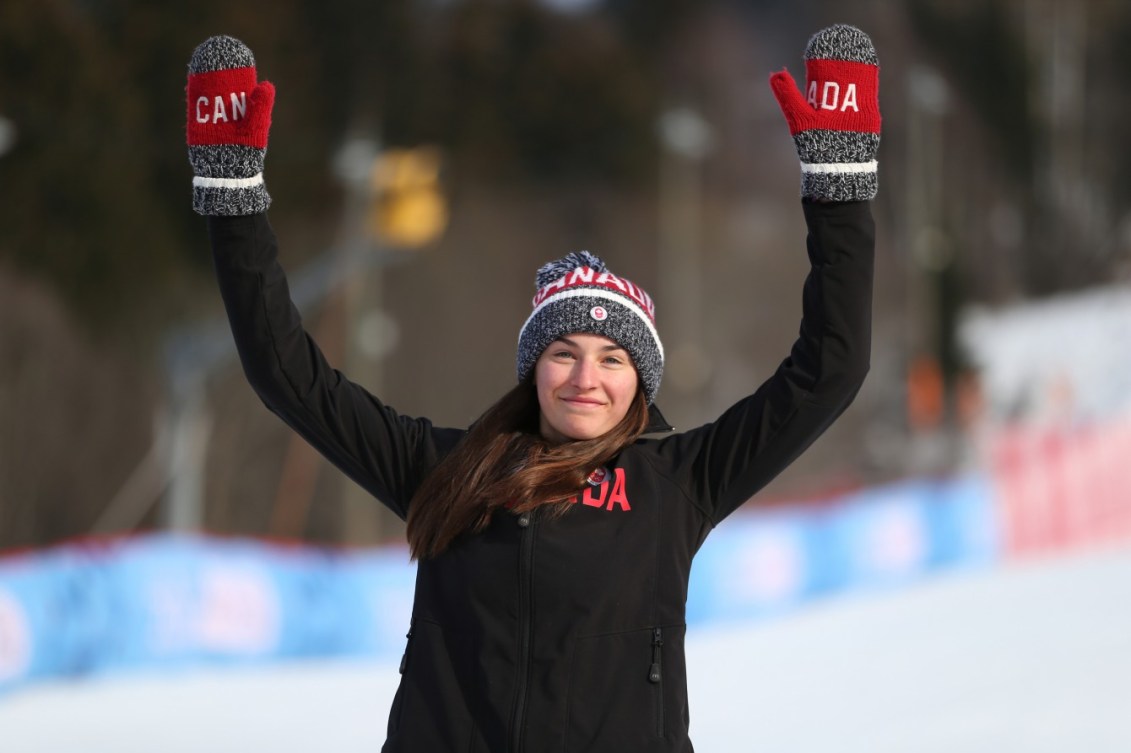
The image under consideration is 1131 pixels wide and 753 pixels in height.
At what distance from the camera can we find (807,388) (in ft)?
8.60

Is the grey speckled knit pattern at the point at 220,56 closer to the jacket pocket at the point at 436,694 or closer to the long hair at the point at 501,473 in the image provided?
the long hair at the point at 501,473

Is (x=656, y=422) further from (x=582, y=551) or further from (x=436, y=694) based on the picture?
(x=436, y=694)

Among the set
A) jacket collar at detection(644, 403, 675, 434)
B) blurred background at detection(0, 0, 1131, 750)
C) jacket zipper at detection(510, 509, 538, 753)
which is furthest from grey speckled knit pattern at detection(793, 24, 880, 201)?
blurred background at detection(0, 0, 1131, 750)

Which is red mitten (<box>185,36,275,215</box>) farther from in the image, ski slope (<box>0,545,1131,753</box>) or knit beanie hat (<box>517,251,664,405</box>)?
ski slope (<box>0,545,1131,753</box>)

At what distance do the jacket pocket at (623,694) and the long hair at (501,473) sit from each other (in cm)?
24

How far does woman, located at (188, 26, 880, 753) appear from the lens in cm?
253

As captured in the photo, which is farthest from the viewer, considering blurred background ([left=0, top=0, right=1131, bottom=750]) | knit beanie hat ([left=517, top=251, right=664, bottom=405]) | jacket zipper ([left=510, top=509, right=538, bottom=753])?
blurred background ([left=0, top=0, right=1131, bottom=750])

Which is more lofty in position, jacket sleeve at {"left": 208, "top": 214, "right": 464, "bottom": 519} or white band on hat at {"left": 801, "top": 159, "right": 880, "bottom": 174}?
white band on hat at {"left": 801, "top": 159, "right": 880, "bottom": 174}

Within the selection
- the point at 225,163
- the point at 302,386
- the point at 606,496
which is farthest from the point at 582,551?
the point at 225,163

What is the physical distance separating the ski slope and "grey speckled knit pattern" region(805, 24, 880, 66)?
4.52 metres

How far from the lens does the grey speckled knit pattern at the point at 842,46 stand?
2.62 m

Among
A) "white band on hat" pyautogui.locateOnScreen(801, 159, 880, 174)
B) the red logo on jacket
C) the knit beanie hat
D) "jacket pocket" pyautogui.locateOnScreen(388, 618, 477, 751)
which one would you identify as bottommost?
"jacket pocket" pyautogui.locateOnScreen(388, 618, 477, 751)

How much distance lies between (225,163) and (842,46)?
100 centimetres

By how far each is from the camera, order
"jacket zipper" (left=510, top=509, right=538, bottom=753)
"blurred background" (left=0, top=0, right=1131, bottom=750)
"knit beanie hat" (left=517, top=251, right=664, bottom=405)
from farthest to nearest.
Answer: "blurred background" (left=0, top=0, right=1131, bottom=750), "knit beanie hat" (left=517, top=251, right=664, bottom=405), "jacket zipper" (left=510, top=509, right=538, bottom=753)
